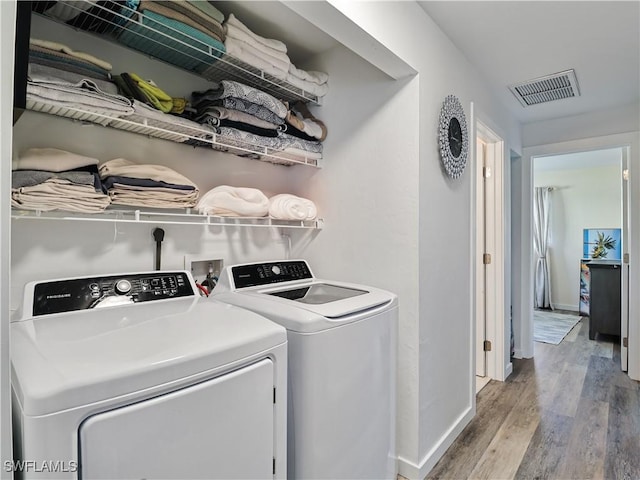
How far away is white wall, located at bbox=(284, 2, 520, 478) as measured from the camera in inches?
66.6

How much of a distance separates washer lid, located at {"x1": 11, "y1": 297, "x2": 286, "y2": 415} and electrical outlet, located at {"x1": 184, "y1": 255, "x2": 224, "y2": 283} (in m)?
0.49

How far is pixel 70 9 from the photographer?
121cm

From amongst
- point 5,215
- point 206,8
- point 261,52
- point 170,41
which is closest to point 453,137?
point 261,52

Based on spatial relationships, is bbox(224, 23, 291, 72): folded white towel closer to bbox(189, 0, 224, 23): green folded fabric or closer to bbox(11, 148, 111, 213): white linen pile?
bbox(189, 0, 224, 23): green folded fabric

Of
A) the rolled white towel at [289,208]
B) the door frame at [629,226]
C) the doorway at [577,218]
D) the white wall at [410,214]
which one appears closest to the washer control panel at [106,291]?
the rolled white towel at [289,208]

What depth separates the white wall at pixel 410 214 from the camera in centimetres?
169

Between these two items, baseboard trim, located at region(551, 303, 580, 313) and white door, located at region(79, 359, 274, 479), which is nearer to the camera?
white door, located at region(79, 359, 274, 479)

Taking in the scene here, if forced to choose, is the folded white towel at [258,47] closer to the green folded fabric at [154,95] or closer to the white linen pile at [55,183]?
the green folded fabric at [154,95]

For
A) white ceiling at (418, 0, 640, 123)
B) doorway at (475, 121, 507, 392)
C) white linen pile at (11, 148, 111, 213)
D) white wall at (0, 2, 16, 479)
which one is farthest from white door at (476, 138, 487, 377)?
white wall at (0, 2, 16, 479)

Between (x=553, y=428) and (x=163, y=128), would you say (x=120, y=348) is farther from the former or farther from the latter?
(x=553, y=428)

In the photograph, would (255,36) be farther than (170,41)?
Yes

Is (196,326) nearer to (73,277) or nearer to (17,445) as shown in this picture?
Result: (17,445)

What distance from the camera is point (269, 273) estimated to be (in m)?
1.77

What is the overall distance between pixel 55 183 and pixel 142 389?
79 centimetres
